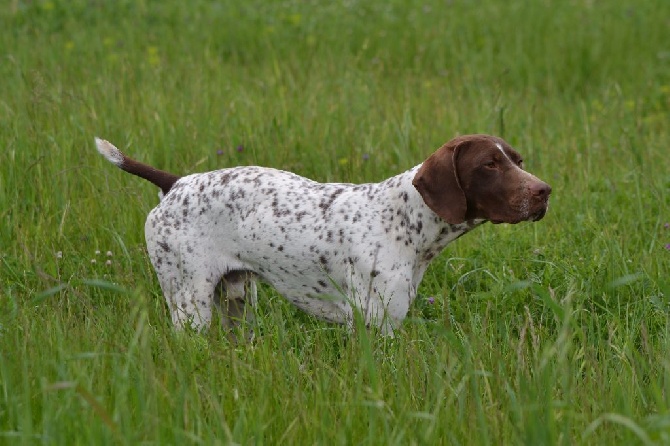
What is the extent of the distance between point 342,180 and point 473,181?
1.97 m

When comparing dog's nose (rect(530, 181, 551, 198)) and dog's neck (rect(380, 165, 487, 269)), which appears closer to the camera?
dog's nose (rect(530, 181, 551, 198))

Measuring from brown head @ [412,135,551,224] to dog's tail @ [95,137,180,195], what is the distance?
46.5 inches

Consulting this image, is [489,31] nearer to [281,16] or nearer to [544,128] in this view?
[281,16]

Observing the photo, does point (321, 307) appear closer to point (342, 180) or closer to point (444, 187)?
point (444, 187)

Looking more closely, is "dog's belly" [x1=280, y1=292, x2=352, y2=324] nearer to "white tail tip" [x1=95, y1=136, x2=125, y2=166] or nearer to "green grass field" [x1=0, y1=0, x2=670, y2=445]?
"green grass field" [x1=0, y1=0, x2=670, y2=445]

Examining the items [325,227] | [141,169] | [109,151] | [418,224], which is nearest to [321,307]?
[325,227]

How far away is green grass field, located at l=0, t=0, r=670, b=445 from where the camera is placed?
3045 millimetres

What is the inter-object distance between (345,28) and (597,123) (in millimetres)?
2821

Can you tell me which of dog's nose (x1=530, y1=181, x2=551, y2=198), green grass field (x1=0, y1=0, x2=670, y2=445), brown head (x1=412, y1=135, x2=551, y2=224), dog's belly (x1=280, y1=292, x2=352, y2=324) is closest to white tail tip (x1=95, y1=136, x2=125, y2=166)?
green grass field (x1=0, y1=0, x2=670, y2=445)

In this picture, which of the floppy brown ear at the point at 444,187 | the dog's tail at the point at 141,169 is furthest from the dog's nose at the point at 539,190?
the dog's tail at the point at 141,169

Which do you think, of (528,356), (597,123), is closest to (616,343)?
(528,356)

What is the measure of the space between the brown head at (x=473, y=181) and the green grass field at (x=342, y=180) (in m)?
0.34

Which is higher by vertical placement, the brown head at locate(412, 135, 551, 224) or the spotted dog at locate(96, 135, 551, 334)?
the brown head at locate(412, 135, 551, 224)

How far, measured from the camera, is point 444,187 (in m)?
3.90
